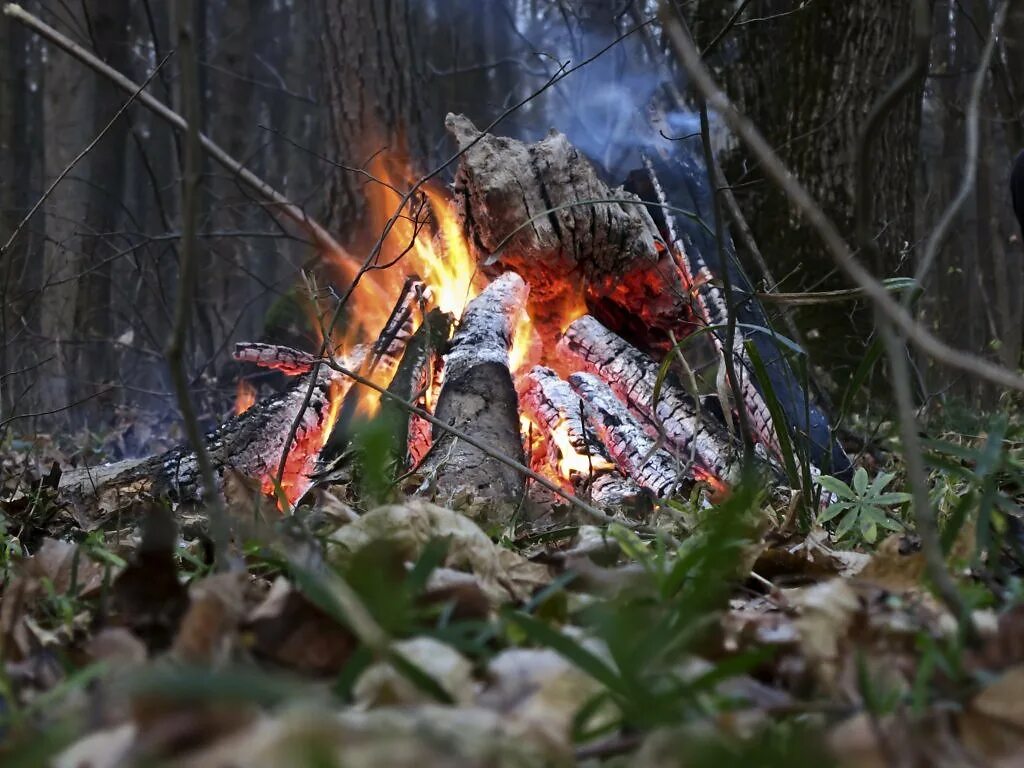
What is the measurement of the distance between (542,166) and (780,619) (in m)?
2.81

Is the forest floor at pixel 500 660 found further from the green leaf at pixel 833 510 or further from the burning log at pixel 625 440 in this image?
the burning log at pixel 625 440

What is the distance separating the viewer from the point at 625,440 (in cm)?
314

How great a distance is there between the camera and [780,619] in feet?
3.66

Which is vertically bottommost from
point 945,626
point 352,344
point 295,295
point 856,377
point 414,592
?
point 945,626

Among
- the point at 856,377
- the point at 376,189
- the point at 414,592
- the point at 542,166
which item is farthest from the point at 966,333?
the point at 414,592

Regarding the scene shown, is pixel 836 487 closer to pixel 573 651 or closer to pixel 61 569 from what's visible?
pixel 573 651

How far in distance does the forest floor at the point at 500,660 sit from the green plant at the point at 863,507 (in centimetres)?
47

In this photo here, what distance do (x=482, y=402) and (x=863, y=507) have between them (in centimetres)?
139

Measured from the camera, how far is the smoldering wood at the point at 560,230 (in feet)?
11.7

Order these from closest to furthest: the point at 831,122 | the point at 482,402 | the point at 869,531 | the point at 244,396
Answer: the point at 869,531
the point at 482,402
the point at 831,122
the point at 244,396

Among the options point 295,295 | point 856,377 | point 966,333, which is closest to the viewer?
point 856,377

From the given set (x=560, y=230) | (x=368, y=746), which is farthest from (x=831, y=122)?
(x=368, y=746)

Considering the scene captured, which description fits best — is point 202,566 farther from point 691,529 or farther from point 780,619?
point 691,529

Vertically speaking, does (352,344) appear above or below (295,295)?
below
